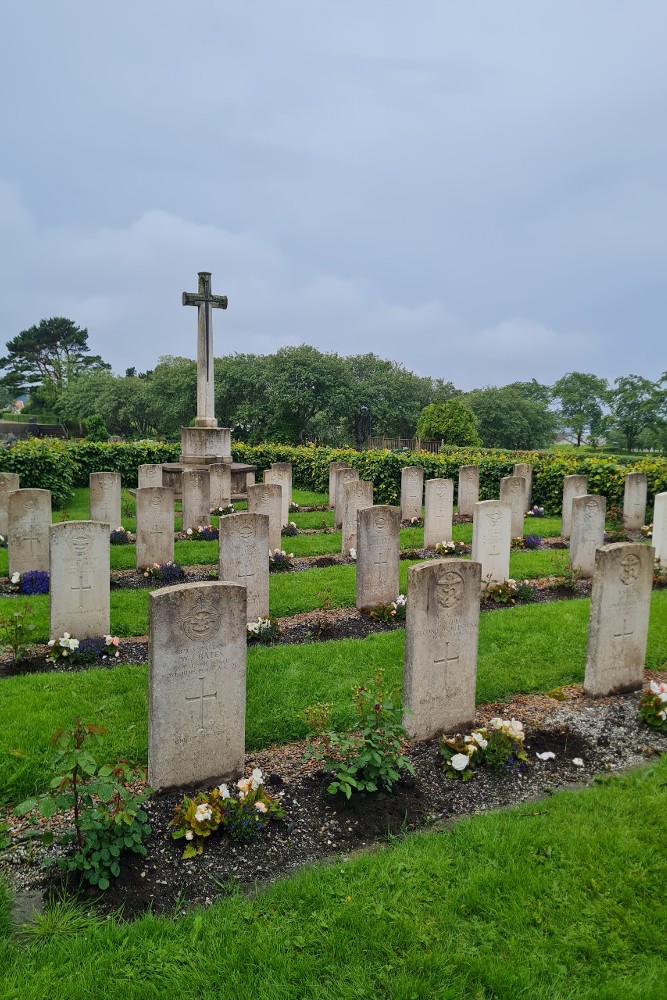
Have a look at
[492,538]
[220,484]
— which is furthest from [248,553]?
[220,484]

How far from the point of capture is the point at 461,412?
1319 inches

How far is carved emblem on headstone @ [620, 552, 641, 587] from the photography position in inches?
227

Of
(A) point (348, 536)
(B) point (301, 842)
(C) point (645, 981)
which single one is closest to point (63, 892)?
(B) point (301, 842)

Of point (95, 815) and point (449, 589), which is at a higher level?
point (449, 589)

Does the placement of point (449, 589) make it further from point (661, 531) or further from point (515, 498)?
point (515, 498)

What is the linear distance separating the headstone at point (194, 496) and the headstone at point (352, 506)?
3238 mm

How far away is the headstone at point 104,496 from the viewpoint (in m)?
13.0

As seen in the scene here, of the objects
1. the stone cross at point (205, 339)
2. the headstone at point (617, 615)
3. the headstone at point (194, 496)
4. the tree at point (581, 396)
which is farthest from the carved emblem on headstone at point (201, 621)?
the tree at point (581, 396)

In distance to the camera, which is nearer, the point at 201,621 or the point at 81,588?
the point at 201,621

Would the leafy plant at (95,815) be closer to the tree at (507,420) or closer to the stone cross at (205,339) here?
the stone cross at (205,339)

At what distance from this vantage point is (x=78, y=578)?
6898 mm

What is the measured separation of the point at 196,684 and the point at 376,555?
4451mm

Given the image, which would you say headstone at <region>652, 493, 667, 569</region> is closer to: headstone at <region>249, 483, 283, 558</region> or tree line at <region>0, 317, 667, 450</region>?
headstone at <region>249, 483, 283, 558</region>

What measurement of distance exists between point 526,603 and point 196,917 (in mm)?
6751
